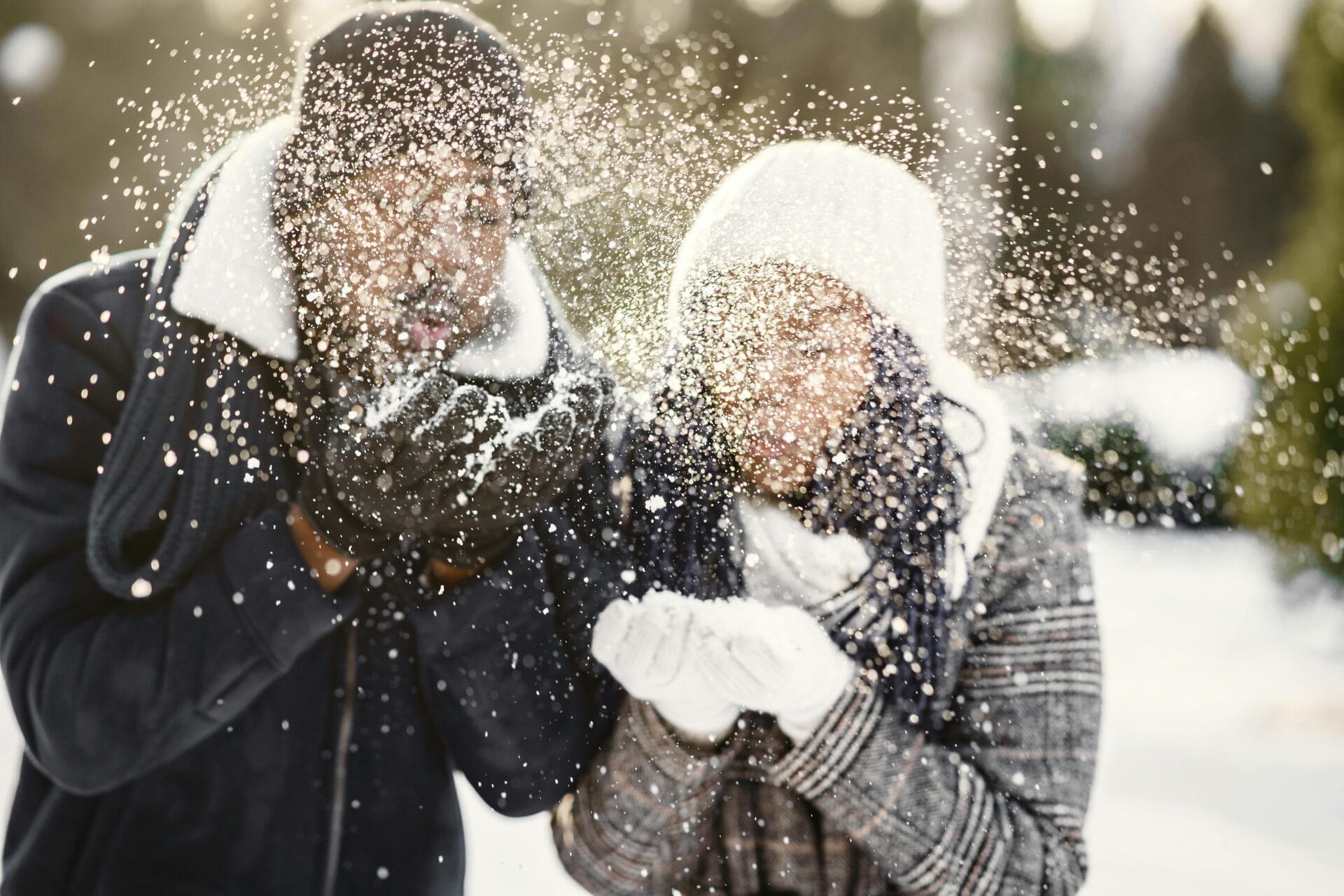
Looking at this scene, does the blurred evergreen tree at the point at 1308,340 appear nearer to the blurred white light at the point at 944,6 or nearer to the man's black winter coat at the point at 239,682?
the blurred white light at the point at 944,6

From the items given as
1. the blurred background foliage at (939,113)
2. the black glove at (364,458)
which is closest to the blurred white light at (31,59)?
the blurred background foliage at (939,113)

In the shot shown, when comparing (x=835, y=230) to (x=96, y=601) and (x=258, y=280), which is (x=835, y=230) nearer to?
(x=258, y=280)

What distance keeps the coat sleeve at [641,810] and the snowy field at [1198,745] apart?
2 centimetres

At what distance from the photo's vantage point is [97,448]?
0.39 m

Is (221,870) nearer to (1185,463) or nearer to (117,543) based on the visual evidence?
(117,543)

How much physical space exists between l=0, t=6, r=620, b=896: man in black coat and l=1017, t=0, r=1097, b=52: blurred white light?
30 cm

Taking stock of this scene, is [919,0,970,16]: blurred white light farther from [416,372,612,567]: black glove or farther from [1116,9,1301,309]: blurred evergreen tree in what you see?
[416,372,612,567]: black glove

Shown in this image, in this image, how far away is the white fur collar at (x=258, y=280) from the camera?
0.38 m

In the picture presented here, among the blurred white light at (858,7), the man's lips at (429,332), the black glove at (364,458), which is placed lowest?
the black glove at (364,458)

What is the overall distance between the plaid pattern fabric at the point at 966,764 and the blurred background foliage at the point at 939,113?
0.23 ft

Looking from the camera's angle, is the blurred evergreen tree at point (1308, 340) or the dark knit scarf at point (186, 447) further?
the blurred evergreen tree at point (1308, 340)

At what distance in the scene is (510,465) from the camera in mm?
377

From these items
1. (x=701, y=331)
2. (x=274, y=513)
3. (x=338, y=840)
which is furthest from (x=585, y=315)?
(x=338, y=840)

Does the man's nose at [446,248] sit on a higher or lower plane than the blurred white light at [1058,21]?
lower
